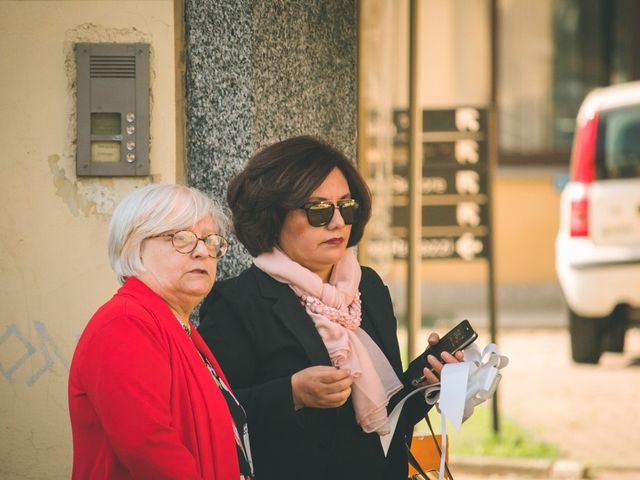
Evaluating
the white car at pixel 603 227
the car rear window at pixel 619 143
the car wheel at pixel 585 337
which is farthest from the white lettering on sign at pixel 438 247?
the car rear window at pixel 619 143

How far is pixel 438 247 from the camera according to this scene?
7.37 m

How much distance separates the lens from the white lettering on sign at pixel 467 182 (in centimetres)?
740

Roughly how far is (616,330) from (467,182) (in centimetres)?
245

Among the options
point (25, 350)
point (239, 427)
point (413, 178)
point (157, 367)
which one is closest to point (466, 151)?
point (413, 178)

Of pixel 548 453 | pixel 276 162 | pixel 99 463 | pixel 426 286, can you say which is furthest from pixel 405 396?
pixel 426 286

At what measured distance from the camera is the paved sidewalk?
7.00 metres

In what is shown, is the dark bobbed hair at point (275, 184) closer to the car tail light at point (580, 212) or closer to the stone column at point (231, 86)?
the stone column at point (231, 86)

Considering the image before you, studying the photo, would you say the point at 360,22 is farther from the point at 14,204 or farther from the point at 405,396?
the point at 405,396

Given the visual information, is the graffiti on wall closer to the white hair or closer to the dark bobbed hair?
the dark bobbed hair

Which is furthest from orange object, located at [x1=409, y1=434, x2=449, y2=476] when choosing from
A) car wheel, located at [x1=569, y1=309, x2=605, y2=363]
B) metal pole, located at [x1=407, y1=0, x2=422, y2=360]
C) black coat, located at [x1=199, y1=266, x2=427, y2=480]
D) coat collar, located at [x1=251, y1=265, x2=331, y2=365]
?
car wheel, located at [x1=569, y1=309, x2=605, y2=363]

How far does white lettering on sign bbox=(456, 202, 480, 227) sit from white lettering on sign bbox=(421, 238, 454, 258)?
0.15 m

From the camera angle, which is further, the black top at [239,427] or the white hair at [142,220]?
the black top at [239,427]

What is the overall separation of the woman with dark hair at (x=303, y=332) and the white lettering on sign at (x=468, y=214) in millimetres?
4109

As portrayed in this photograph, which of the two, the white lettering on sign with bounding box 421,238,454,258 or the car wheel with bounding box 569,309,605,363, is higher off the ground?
the white lettering on sign with bounding box 421,238,454,258
